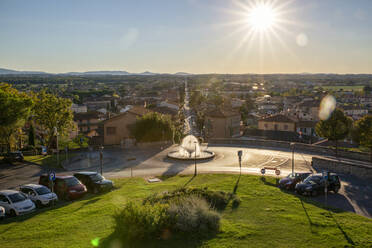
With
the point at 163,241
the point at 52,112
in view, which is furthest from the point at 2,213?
the point at 52,112

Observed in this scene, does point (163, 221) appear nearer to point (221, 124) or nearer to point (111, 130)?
point (111, 130)

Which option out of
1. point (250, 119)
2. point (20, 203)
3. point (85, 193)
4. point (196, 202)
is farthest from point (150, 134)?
point (250, 119)

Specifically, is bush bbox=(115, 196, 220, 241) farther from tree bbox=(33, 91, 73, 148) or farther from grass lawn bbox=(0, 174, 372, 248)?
tree bbox=(33, 91, 73, 148)

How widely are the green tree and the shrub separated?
1394 inches

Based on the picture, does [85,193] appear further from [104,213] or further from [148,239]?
[148,239]

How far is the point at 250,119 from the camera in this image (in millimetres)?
105250

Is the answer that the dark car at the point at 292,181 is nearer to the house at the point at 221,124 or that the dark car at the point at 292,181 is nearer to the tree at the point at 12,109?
the tree at the point at 12,109

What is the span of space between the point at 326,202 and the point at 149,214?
1325cm

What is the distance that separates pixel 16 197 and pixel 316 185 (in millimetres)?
20410

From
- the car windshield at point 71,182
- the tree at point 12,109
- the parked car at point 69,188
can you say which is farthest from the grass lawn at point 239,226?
the tree at point 12,109

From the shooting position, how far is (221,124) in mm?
66188

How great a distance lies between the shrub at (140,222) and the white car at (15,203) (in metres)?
9.03

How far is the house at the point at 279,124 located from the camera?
225 ft

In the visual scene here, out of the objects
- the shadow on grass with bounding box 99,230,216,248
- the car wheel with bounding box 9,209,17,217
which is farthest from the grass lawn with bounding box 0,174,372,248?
the car wheel with bounding box 9,209,17,217
